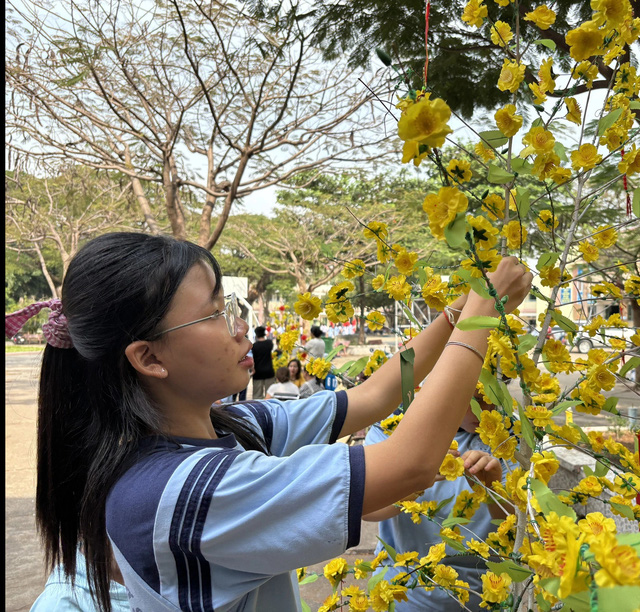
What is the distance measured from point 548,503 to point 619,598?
136 millimetres

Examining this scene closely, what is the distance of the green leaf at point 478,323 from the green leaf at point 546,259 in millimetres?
226

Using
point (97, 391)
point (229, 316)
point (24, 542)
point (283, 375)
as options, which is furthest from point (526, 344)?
point (283, 375)

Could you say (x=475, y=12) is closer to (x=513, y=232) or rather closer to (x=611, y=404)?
(x=513, y=232)

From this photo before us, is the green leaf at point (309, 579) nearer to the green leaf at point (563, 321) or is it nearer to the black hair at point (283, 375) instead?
the green leaf at point (563, 321)

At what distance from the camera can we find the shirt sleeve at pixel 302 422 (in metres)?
1.33

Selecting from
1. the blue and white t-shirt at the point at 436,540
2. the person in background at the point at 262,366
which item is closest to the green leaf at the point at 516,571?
the blue and white t-shirt at the point at 436,540

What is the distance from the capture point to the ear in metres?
1.03

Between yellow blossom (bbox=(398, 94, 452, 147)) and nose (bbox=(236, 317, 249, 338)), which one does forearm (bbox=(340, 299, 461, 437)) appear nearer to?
nose (bbox=(236, 317, 249, 338))

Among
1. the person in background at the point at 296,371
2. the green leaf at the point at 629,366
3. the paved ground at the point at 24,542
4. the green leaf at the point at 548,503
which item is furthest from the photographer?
the person in background at the point at 296,371

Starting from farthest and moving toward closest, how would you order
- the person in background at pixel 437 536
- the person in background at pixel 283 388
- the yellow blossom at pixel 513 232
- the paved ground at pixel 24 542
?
the person in background at pixel 283 388
the paved ground at pixel 24 542
the person in background at pixel 437 536
the yellow blossom at pixel 513 232

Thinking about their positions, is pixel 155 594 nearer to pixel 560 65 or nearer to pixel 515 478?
pixel 515 478

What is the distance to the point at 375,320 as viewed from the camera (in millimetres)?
1479

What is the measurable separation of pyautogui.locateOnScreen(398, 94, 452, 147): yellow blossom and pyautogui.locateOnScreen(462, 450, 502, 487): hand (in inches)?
36.6

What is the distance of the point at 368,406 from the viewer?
1336mm
